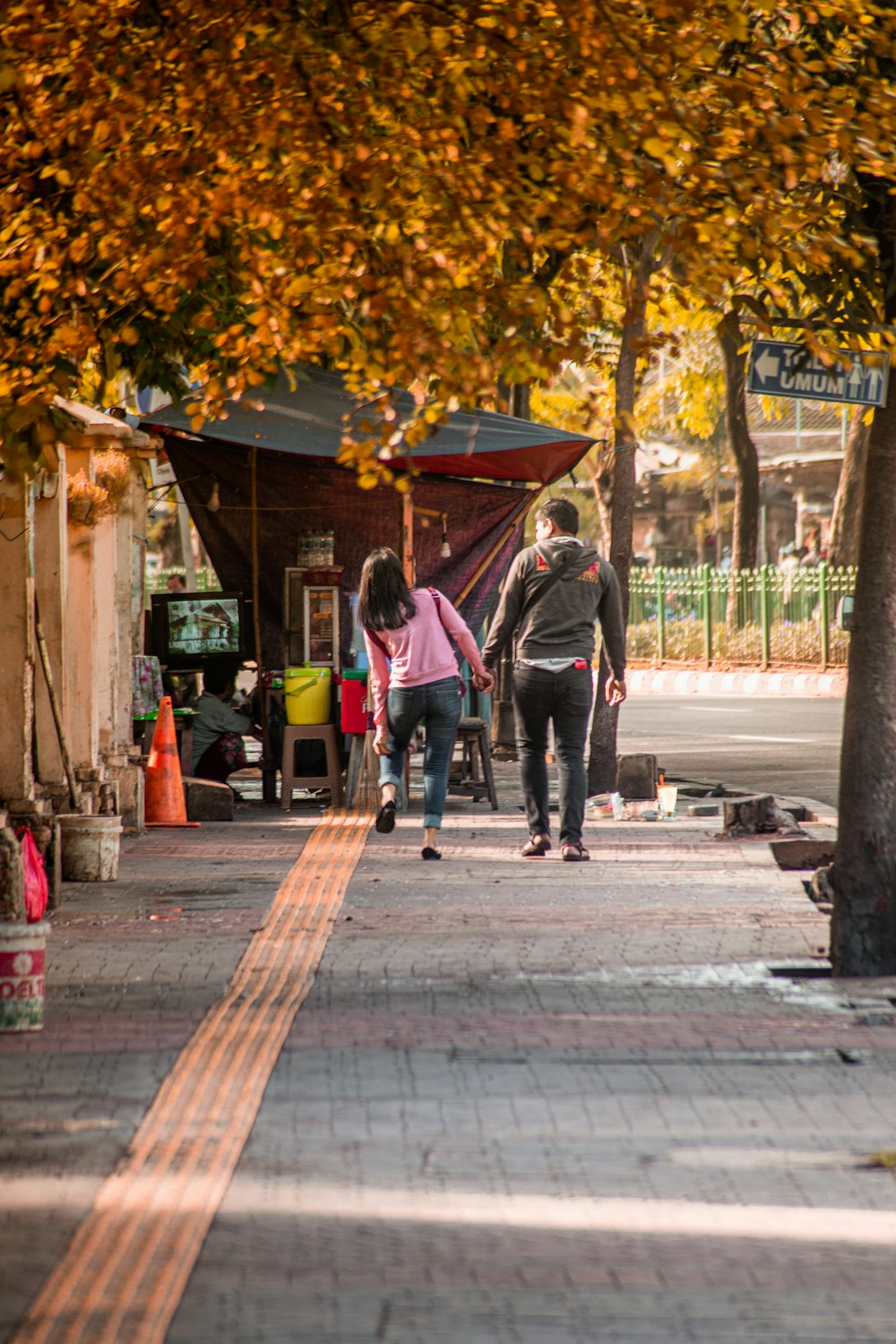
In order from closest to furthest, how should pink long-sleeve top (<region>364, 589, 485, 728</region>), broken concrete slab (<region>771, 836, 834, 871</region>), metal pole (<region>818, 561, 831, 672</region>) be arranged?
broken concrete slab (<region>771, 836, 834, 871</region>)
pink long-sleeve top (<region>364, 589, 485, 728</region>)
metal pole (<region>818, 561, 831, 672</region>)

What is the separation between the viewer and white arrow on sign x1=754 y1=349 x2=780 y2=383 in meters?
8.30

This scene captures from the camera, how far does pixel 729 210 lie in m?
6.94

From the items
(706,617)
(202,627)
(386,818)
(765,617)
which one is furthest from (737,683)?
(386,818)

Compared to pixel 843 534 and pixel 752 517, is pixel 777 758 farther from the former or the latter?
pixel 752 517

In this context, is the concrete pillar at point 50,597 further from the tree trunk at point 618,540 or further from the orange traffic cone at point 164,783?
the tree trunk at point 618,540

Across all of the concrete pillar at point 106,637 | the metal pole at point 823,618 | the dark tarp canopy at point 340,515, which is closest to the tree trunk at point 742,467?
the metal pole at point 823,618

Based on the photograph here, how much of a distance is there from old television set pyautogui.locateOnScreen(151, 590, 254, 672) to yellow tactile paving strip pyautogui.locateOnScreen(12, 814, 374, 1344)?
7.44 metres

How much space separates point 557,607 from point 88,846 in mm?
2833

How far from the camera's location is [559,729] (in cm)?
1070

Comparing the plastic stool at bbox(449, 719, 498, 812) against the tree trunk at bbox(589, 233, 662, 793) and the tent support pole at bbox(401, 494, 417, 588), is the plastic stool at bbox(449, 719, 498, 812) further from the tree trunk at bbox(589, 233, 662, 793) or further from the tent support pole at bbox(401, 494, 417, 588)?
the tent support pole at bbox(401, 494, 417, 588)

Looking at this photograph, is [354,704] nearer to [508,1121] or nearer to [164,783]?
[164,783]

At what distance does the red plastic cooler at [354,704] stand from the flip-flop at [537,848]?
302 cm

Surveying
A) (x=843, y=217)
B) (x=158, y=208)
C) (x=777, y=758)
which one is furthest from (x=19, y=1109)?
(x=777, y=758)

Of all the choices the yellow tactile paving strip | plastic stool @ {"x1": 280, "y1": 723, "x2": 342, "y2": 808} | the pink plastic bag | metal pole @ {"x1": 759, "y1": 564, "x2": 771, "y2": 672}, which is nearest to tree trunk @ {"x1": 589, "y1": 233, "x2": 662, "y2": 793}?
plastic stool @ {"x1": 280, "y1": 723, "x2": 342, "y2": 808}
